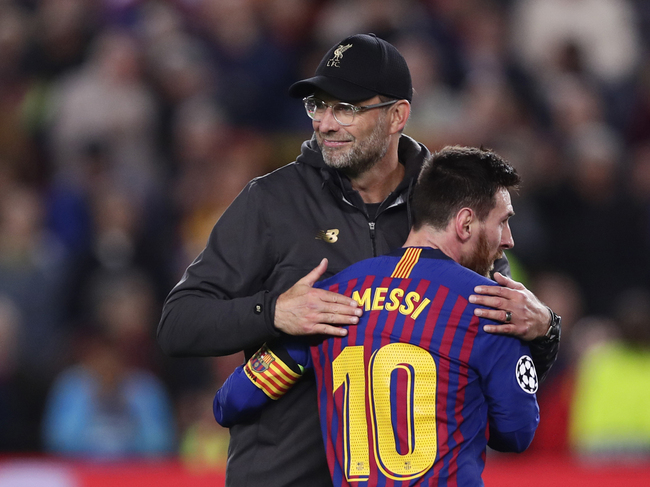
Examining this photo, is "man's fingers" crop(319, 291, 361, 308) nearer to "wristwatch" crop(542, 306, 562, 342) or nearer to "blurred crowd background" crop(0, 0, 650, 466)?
"wristwatch" crop(542, 306, 562, 342)

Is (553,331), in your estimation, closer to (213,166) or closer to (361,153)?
(361,153)

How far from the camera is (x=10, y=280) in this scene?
7078 mm

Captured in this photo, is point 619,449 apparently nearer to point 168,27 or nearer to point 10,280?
point 10,280

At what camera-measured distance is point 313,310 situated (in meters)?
2.78

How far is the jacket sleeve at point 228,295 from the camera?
291 cm

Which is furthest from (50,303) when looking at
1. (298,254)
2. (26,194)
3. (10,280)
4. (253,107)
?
(298,254)

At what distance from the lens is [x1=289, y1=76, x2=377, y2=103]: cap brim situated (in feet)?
10.1

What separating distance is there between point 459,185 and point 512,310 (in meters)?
0.37

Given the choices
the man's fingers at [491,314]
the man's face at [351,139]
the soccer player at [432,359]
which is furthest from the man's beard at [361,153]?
the man's fingers at [491,314]

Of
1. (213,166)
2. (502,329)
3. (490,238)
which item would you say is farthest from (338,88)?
(213,166)

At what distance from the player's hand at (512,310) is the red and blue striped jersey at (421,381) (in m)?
0.03

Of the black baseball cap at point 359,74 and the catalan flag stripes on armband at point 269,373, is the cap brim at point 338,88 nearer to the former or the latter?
the black baseball cap at point 359,74

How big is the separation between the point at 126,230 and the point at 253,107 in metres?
1.83

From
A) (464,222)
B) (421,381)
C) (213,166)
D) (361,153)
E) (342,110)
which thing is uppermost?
(342,110)
